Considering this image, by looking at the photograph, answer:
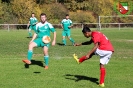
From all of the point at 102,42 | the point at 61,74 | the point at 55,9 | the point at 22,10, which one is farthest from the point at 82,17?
the point at 102,42

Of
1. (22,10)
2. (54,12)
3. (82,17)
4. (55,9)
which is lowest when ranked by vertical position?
(82,17)

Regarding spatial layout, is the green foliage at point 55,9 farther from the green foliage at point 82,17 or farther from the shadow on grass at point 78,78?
the shadow on grass at point 78,78

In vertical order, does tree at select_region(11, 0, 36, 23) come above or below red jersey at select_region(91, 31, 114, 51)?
below

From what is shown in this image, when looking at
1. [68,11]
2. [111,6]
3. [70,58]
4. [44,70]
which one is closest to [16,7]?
[68,11]

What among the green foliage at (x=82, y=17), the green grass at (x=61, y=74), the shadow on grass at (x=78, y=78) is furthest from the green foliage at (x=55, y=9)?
the shadow on grass at (x=78, y=78)

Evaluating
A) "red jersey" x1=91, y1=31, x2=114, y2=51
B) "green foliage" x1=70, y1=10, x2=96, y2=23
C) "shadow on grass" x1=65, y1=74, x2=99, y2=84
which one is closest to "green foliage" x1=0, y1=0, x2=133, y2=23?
"green foliage" x1=70, y1=10, x2=96, y2=23

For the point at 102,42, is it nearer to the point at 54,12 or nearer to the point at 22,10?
the point at 22,10

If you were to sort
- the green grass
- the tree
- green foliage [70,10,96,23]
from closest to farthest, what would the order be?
the green grass → the tree → green foliage [70,10,96,23]

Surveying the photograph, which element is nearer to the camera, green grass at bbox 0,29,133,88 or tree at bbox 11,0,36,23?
green grass at bbox 0,29,133,88

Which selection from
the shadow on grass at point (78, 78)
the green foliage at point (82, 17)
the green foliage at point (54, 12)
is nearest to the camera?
the shadow on grass at point (78, 78)

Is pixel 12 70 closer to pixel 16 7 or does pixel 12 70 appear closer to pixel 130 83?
pixel 130 83

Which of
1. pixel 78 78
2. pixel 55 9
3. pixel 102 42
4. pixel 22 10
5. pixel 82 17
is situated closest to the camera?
pixel 102 42

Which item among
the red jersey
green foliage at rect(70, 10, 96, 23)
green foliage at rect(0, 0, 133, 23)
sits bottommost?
green foliage at rect(70, 10, 96, 23)

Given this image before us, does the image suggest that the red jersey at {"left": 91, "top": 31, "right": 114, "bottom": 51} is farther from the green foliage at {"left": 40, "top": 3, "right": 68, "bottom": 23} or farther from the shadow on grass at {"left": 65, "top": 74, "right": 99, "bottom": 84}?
the green foliage at {"left": 40, "top": 3, "right": 68, "bottom": 23}
